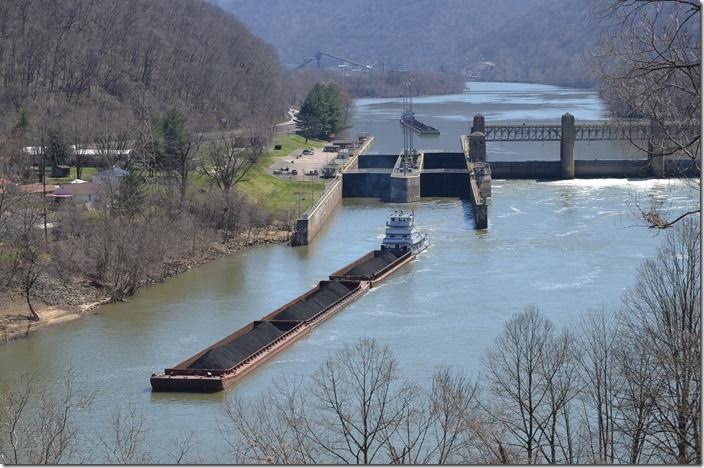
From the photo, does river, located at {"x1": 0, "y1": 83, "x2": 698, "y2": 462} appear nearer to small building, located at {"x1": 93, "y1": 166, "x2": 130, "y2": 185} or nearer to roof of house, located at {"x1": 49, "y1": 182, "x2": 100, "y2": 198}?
small building, located at {"x1": 93, "y1": 166, "x2": 130, "y2": 185}

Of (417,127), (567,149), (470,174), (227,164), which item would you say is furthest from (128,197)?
(417,127)

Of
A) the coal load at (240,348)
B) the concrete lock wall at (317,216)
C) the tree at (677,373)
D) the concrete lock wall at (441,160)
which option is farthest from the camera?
the concrete lock wall at (441,160)

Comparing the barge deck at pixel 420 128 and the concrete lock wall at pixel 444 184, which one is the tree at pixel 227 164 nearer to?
the concrete lock wall at pixel 444 184

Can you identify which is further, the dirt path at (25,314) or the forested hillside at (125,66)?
the forested hillside at (125,66)

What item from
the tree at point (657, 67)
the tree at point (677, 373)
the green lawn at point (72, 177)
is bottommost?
the tree at point (677, 373)

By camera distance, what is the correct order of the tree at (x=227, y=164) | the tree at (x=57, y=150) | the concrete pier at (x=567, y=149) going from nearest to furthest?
the tree at (x=227, y=164) < the tree at (x=57, y=150) < the concrete pier at (x=567, y=149)

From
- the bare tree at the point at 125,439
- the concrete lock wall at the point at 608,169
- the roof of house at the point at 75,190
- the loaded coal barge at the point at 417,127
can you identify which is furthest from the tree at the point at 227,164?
the loaded coal barge at the point at 417,127

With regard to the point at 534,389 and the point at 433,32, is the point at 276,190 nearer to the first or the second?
the point at 534,389
